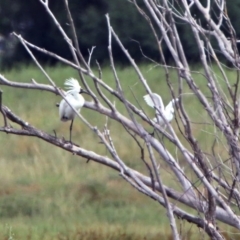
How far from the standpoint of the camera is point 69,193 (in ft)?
26.8

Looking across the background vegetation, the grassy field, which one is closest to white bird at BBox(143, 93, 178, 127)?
the grassy field

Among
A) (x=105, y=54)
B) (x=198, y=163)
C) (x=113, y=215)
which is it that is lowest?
(x=105, y=54)

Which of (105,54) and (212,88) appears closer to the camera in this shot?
(212,88)

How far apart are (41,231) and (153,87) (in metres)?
6.11

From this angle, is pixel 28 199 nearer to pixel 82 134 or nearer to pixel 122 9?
pixel 82 134

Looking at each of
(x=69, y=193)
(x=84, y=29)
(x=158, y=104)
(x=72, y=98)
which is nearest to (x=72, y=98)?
(x=72, y=98)

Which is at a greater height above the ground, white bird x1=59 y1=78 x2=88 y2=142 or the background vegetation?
white bird x1=59 y1=78 x2=88 y2=142

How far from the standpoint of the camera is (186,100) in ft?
36.1

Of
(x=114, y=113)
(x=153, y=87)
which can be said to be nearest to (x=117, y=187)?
(x=153, y=87)

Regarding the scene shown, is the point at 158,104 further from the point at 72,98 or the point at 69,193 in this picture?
the point at 69,193

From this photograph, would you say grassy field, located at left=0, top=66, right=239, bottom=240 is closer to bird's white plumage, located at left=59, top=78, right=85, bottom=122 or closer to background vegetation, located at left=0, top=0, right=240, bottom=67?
bird's white plumage, located at left=59, top=78, right=85, bottom=122

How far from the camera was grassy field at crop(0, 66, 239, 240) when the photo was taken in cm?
640

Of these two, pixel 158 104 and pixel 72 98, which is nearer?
pixel 158 104

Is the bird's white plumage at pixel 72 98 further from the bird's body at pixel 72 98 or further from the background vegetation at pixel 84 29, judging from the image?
the background vegetation at pixel 84 29
